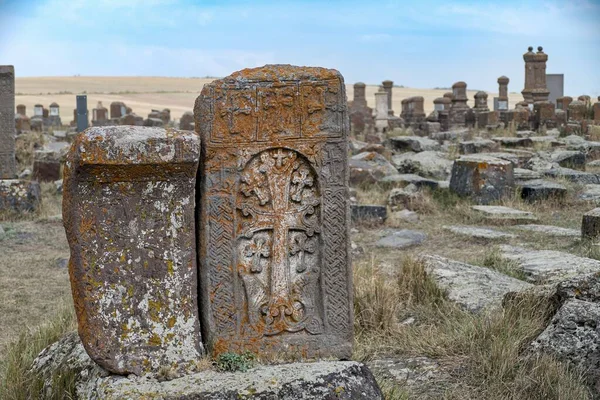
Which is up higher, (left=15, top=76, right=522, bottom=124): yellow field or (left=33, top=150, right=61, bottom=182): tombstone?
(left=15, top=76, right=522, bottom=124): yellow field

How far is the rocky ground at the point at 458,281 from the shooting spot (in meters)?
4.41

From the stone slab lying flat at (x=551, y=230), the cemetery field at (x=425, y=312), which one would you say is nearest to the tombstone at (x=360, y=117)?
the stone slab lying flat at (x=551, y=230)

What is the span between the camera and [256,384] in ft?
12.2

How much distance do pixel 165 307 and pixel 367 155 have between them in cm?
1078

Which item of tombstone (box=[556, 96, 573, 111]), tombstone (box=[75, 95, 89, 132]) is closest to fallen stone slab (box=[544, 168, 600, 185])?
tombstone (box=[556, 96, 573, 111])

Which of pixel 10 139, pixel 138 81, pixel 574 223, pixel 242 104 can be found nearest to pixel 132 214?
pixel 242 104

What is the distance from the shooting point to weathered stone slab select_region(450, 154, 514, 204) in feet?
36.2

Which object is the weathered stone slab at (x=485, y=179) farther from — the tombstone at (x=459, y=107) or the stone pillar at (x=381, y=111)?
the tombstone at (x=459, y=107)

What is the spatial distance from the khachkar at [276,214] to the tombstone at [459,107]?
23.7 m

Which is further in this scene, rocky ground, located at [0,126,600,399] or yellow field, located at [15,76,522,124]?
yellow field, located at [15,76,522,124]

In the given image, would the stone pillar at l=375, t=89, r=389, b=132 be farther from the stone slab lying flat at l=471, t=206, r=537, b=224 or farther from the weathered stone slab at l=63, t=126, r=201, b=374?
the weathered stone slab at l=63, t=126, r=201, b=374

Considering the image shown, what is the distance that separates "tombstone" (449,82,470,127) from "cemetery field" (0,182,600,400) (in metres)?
17.5

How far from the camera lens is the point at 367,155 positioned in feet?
47.7

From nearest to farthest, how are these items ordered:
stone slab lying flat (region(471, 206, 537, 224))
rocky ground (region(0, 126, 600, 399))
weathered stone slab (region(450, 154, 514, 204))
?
rocky ground (region(0, 126, 600, 399)), stone slab lying flat (region(471, 206, 537, 224)), weathered stone slab (region(450, 154, 514, 204))
